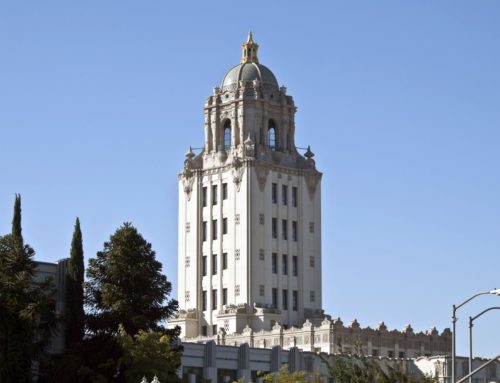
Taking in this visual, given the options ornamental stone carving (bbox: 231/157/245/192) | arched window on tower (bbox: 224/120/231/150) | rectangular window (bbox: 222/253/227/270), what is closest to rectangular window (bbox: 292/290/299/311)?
rectangular window (bbox: 222/253/227/270)

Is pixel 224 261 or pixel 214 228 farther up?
pixel 214 228

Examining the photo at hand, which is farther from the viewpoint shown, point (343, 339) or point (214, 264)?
point (214, 264)

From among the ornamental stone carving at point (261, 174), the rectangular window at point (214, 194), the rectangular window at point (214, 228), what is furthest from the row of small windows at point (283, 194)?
the rectangular window at point (214, 228)

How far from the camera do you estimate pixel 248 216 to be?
465 feet

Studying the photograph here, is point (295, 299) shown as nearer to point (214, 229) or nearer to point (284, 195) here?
point (284, 195)

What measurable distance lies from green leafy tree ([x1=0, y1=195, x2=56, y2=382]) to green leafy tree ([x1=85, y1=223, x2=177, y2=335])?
387 centimetres

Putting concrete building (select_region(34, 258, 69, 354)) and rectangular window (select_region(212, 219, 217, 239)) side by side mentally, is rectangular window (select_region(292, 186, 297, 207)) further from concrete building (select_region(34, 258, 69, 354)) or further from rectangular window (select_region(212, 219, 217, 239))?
concrete building (select_region(34, 258, 69, 354))

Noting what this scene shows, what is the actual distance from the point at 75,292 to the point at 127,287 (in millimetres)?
3298

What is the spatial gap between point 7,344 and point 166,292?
11550mm

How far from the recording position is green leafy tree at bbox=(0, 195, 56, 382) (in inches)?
3364

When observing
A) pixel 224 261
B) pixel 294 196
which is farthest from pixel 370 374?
pixel 294 196

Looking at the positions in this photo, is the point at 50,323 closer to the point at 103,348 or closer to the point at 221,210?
the point at 103,348

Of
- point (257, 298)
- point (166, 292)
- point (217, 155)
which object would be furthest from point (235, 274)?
point (166, 292)

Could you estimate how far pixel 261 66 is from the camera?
5965 inches
